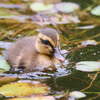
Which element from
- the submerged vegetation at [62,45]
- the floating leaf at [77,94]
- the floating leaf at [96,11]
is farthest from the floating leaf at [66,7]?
the floating leaf at [77,94]

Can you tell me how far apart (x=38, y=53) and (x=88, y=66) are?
19.8 inches

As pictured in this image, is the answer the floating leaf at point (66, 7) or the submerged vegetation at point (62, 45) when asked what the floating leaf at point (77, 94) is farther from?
the floating leaf at point (66, 7)

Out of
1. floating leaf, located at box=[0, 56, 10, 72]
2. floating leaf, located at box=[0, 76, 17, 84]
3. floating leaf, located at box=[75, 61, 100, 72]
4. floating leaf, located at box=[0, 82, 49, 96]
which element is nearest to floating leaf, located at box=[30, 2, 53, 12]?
floating leaf, located at box=[0, 56, 10, 72]

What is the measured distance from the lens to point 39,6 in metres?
6.19

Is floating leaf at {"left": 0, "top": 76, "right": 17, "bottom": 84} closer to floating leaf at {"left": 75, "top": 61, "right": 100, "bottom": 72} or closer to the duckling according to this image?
the duckling

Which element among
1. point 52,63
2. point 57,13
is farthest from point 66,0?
point 52,63

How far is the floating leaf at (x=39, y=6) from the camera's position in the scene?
20.0 ft

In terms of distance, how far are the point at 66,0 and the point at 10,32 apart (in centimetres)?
141

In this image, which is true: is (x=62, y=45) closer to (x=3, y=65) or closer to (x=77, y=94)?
(x=3, y=65)

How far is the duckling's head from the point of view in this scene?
4.31 meters

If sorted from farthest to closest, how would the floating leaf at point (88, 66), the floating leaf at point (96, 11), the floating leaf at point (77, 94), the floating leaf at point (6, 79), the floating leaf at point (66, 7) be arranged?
the floating leaf at point (66, 7) < the floating leaf at point (96, 11) < the floating leaf at point (88, 66) < the floating leaf at point (6, 79) < the floating leaf at point (77, 94)

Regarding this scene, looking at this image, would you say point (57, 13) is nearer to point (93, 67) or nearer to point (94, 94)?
point (93, 67)

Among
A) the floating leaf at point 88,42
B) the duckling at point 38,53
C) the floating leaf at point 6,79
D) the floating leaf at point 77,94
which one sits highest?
the duckling at point 38,53

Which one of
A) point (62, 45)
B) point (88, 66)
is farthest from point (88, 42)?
point (88, 66)
